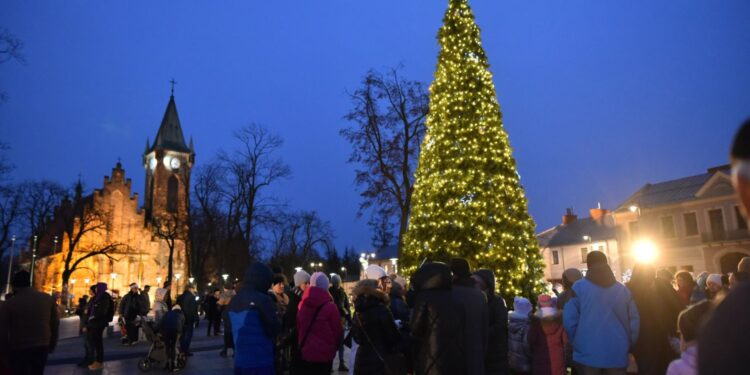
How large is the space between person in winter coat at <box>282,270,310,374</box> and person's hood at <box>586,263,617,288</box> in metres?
3.45

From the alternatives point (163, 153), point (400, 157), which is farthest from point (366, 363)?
point (163, 153)

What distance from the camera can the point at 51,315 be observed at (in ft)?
24.0

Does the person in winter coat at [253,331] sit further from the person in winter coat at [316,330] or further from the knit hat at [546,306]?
the knit hat at [546,306]

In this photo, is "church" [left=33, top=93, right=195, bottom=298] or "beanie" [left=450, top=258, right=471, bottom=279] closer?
"beanie" [left=450, top=258, right=471, bottom=279]

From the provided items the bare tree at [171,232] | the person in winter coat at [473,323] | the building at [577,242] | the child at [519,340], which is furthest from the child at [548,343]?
the building at [577,242]

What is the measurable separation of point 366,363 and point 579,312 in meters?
2.44

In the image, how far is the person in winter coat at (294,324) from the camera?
6.39m

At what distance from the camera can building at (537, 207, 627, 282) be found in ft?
151

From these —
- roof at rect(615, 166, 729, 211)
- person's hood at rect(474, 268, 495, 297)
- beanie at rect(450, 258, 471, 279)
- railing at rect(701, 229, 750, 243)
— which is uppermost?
roof at rect(615, 166, 729, 211)

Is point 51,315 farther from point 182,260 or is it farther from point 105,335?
point 182,260

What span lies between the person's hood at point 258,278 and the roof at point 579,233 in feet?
149

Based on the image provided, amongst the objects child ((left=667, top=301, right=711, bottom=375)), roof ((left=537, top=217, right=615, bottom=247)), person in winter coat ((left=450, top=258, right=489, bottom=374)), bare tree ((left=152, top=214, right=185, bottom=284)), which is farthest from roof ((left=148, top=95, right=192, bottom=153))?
child ((left=667, top=301, right=711, bottom=375))

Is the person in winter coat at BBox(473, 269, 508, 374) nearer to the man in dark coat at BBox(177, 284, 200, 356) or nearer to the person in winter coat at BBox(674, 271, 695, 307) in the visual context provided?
the person in winter coat at BBox(674, 271, 695, 307)

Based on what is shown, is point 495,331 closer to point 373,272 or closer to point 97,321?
point 373,272
